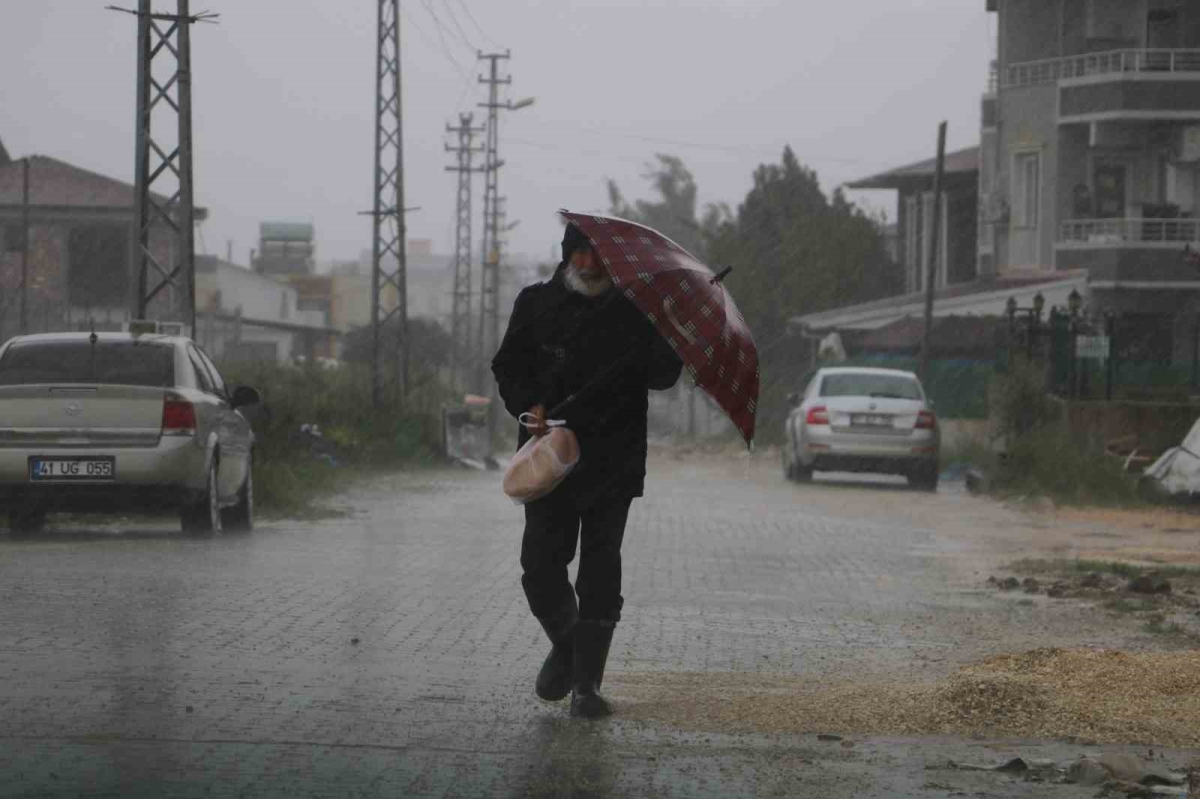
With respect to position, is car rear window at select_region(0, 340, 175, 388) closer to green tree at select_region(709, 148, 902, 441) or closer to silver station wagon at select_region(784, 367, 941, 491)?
silver station wagon at select_region(784, 367, 941, 491)

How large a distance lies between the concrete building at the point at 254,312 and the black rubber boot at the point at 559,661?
63.5m

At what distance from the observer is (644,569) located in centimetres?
1477

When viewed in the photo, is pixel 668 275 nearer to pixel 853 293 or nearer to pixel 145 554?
pixel 145 554

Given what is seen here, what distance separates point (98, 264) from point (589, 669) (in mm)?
58227

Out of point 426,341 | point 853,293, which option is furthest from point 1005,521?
point 426,341

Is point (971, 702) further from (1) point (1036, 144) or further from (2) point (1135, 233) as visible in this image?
(1) point (1036, 144)

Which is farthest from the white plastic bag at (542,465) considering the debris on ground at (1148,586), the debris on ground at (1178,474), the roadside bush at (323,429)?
the debris on ground at (1178,474)

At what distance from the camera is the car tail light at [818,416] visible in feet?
95.9

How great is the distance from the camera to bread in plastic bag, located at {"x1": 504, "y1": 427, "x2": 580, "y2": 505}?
7.48 meters

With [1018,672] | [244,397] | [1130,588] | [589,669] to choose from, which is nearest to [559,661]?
[589,669]

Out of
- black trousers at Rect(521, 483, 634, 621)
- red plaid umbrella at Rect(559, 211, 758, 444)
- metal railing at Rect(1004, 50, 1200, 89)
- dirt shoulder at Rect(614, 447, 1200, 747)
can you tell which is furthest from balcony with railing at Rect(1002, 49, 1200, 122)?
black trousers at Rect(521, 483, 634, 621)

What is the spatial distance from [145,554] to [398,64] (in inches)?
1064

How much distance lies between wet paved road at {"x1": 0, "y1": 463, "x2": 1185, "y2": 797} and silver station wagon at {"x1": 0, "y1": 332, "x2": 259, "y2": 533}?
381mm

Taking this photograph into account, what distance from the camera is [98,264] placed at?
63.7 metres
